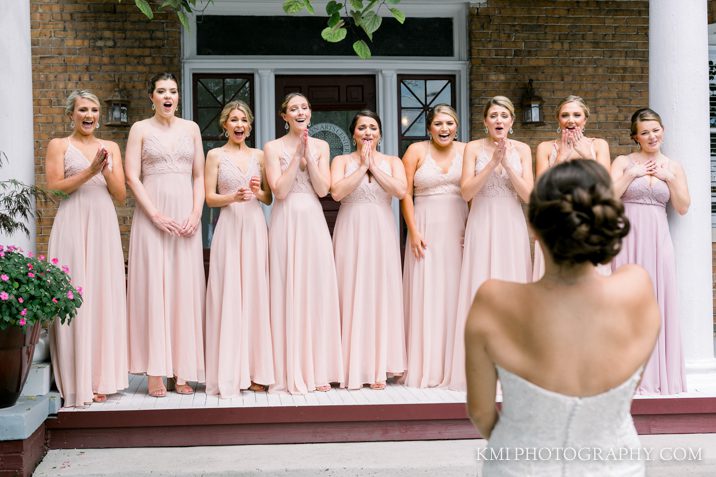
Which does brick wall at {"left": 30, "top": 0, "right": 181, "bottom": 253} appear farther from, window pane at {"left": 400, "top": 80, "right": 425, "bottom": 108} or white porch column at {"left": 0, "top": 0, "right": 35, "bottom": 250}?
white porch column at {"left": 0, "top": 0, "right": 35, "bottom": 250}

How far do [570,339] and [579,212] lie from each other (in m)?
0.30

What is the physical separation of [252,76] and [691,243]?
16.2 feet

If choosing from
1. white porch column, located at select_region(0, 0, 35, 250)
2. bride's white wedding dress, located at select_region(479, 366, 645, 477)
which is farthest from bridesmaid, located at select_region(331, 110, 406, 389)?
bride's white wedding dress, located at select_region(479, 366, 645, 477)

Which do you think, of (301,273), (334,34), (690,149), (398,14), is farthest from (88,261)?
(690,149)

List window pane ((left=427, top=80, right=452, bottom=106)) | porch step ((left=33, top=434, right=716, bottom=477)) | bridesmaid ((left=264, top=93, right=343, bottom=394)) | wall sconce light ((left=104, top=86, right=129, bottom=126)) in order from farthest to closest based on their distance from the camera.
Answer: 1. window pane ((left=427, top=80, right=452, bottom=106))
2. wall sconce light ((left=104, top=86, right=129, bottom=126))
3. bridesmaid ((left=264, top=93, right=343, bottom=394))
4. porch step ((left=33, top=434, right=716, bottom=477))

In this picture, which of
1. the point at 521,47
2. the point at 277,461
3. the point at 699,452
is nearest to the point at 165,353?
the point at 277,461

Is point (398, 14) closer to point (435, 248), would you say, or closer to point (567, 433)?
point (435, 248)

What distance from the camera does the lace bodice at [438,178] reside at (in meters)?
6.35

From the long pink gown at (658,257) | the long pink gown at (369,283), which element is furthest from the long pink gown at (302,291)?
the long pink gown at (658,257)

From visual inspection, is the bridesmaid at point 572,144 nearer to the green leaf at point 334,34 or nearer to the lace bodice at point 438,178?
the lace bodice at point 438,178

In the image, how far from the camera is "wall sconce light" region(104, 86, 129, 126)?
29.0 ft

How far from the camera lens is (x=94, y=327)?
583cm

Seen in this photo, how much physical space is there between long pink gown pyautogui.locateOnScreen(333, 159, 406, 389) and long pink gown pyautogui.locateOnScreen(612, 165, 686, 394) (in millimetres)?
1547

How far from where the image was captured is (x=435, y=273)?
640 centimetres
